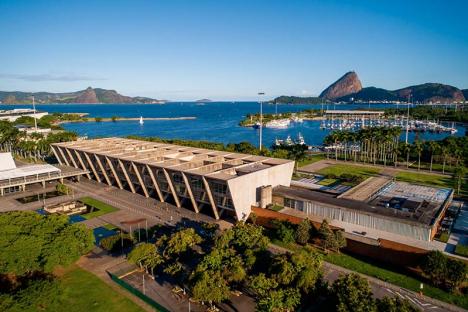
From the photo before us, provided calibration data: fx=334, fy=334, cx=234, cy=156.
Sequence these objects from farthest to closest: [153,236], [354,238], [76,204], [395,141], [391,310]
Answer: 1. [395,141]
2. [76,204]
3. [153,236]
4. [354,238]
5. [391,310]

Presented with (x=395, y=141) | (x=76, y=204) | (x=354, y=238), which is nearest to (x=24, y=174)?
(x=76, y=204)

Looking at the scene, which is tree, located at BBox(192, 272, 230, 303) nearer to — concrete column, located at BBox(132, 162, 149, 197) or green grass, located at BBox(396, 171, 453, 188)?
concrete column, located at BBox(132, 162, 149, 197)

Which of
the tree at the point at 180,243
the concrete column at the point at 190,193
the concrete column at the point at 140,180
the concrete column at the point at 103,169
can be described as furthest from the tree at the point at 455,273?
the concrete column at the point at 103,169

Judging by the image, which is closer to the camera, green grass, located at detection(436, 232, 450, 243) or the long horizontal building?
green grass, located at detection(436, 232, 450, 243)

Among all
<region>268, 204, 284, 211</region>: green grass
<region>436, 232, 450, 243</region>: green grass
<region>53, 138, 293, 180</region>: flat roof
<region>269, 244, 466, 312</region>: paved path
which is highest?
<region>53, 138, 293, 180</region>: flat roof

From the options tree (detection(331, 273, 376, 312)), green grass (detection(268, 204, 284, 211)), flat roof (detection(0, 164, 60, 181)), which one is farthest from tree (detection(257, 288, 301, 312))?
flat roof (detection(0, 164, 60, 181))

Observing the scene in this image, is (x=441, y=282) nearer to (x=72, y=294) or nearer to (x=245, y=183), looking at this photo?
(x=245, y=183)
